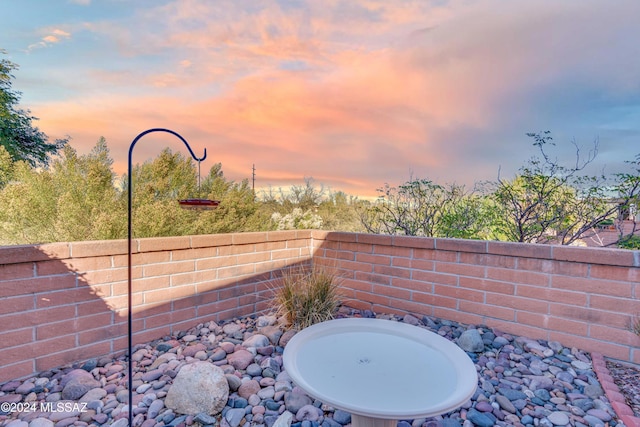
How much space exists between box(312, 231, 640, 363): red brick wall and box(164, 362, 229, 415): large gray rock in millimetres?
1802

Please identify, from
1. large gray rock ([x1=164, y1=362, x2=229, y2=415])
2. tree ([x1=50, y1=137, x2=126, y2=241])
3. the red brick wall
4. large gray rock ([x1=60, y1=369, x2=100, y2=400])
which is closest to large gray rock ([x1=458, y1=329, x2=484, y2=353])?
the red brick wall

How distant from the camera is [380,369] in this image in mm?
1443

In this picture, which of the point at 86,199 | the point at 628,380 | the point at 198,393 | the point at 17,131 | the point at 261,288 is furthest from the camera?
the point at 17,131

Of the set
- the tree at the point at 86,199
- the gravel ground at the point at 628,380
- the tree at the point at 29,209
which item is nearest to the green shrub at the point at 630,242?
the gravel ground at the point at 628,380

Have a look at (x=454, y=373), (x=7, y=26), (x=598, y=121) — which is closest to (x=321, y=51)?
(x=598, y=121)

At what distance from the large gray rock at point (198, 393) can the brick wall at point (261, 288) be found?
0.91m

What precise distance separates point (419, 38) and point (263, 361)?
376 cm

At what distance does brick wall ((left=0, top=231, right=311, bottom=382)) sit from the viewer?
1.86 m

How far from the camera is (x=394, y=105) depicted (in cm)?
440

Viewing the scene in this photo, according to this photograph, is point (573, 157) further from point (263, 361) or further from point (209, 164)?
point (209, 164)

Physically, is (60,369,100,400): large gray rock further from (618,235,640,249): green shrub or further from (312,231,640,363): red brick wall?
(618,235,640,249): green shrub

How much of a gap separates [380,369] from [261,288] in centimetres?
194

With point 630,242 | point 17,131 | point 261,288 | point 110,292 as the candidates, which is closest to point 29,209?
point 110,292

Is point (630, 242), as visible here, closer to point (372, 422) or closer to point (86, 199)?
point (372, 422)
